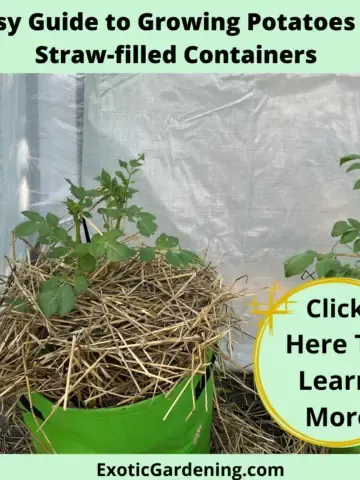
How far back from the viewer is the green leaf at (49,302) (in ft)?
2.54

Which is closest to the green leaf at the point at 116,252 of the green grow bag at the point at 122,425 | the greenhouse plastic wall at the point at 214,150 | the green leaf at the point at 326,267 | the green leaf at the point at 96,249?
the green leaf at the point at 96,249

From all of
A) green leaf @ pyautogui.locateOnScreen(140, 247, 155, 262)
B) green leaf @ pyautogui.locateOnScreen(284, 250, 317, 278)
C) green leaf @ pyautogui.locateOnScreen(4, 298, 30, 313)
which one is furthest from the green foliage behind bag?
green leaf @ pyautogui.locateOnScreen(4, 298, 30, 313)

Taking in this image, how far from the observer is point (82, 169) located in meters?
1.33

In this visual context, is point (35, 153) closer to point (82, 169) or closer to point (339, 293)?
point (82, 169)

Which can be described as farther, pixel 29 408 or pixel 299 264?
pixel 299 264

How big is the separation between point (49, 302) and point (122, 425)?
0.71 ft

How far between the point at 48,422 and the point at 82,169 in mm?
701

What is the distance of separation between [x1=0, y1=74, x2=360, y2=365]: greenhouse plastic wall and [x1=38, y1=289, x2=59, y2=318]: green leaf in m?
0.46

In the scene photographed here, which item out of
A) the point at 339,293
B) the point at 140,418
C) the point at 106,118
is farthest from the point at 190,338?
the point at 106,118

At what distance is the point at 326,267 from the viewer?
886 millimetres

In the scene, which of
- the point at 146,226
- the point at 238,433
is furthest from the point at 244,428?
the point at 146,226

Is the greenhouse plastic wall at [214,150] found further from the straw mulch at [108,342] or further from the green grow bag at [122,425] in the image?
the green grow bag at [122,425]

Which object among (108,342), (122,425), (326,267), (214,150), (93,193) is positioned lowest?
(122,425)

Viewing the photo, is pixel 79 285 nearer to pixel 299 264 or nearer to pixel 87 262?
pixel 87 262
